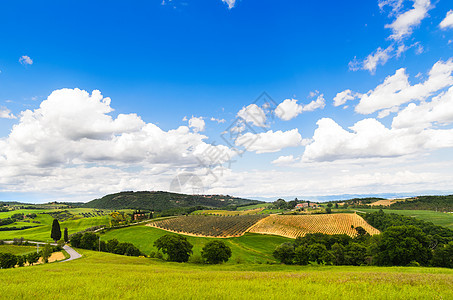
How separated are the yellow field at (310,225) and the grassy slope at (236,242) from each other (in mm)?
15128

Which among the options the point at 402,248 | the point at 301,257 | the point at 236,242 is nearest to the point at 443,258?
the point at 402,248

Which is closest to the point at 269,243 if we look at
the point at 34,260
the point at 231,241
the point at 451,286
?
the point at 231,241

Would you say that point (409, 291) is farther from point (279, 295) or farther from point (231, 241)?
point (231, 241)

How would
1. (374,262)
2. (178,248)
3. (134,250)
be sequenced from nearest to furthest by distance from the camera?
(374,262)
(178,248)
(134,250)

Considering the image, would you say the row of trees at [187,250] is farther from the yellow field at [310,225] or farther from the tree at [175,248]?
the yellow field at [310,225]

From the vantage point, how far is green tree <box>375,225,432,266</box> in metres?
57.9

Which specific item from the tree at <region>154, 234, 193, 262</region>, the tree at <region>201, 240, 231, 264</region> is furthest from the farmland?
the tree at <region>201, 240, 231, 264</region>

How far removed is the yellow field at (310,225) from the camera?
14925 centimetres

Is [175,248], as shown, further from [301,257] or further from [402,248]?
[402,248]

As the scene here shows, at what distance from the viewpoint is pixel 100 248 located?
102 m

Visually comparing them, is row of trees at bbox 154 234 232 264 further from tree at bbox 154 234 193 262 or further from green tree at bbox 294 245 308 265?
green tree at bbox 294 245 308 265

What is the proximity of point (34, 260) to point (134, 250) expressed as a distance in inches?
1239

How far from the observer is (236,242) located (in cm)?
12875

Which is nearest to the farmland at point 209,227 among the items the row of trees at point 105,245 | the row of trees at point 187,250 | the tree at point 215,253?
the row of trees at point 105,245
